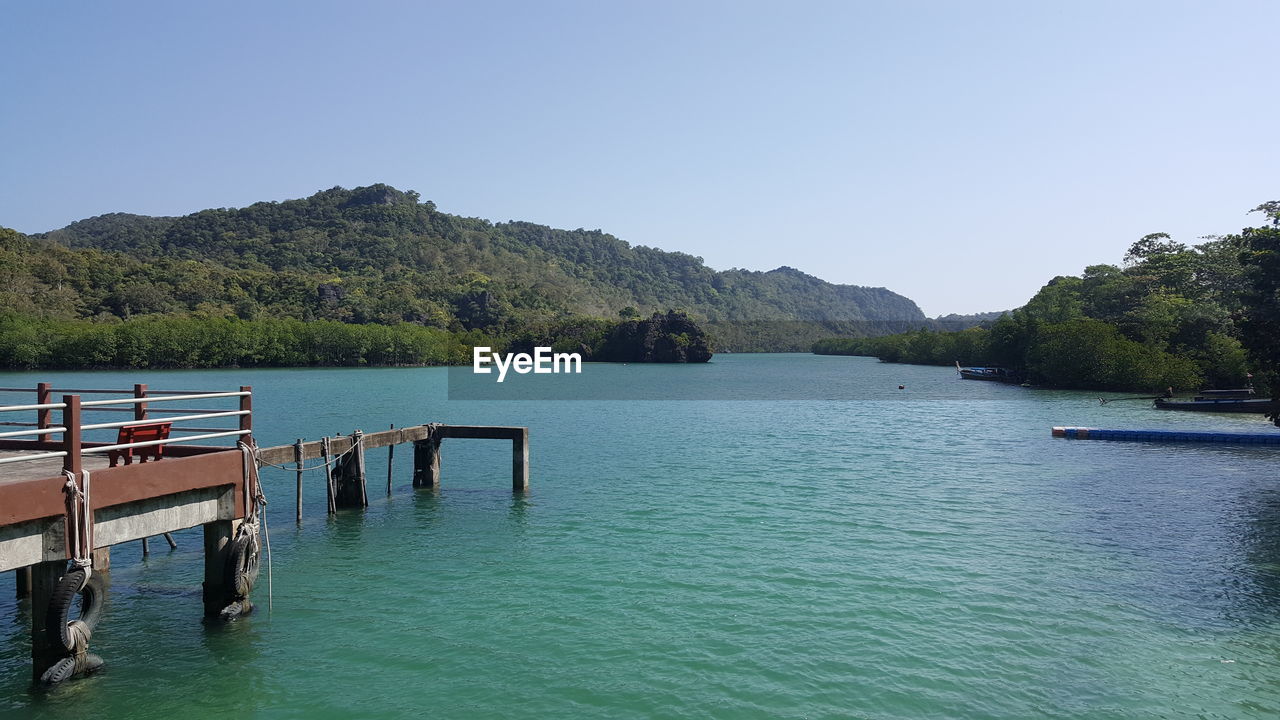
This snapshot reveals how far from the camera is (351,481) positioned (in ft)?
84.7

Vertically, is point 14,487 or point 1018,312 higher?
point 1018,312

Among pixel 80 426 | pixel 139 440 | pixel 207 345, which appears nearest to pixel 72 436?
pixel 80 426

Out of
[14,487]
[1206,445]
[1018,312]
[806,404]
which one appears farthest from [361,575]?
[1018,312]

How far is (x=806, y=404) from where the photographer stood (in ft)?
268

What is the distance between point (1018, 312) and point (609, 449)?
114421mm

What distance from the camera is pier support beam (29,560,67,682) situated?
1129 cm

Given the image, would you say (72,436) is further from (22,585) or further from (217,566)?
(22,585)

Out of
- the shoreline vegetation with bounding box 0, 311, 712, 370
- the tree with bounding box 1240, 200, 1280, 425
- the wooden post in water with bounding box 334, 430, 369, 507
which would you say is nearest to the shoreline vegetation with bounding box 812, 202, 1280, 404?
the tree with bounding box 1240, 200, 1280, 425

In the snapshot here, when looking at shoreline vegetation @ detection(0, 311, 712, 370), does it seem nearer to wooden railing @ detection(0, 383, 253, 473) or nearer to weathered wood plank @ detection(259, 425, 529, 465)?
weathered wood plank @ detection(259, 425, 529, 465)

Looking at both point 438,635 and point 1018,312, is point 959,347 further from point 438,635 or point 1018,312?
point 438,635

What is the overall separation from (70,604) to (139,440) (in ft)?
10.6

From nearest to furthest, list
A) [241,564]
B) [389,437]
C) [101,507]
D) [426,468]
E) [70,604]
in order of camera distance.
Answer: [70,604] → [101,507] → [241,564] → [389,437] → [426,468]

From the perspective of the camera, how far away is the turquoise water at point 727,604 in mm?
12516

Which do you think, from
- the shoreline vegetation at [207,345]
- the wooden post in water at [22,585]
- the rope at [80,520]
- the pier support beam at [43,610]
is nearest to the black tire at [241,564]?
the pier support beam at [43,610]
